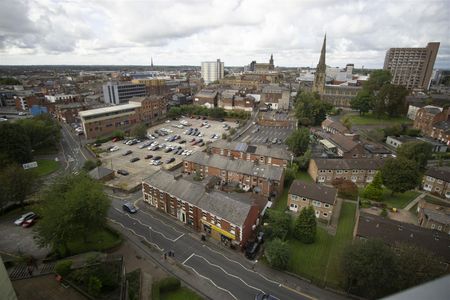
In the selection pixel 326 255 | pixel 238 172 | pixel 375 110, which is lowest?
pixel 326 255

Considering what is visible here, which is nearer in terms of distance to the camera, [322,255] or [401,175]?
[322,255]

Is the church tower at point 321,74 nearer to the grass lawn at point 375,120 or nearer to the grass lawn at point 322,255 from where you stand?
the grass lawn at point 375,120

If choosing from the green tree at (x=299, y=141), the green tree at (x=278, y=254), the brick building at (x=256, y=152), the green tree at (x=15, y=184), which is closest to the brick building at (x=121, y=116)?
the green tree at (x=15, y=184)

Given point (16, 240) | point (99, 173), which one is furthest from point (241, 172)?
point (16, 240)

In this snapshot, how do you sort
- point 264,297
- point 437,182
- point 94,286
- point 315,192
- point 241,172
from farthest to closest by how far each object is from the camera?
point 241,172 < point 437,182 < point 315,192 < point 264,297 < point 94,286

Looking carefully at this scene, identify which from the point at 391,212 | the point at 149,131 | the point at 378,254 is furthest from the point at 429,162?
the point at 149,131

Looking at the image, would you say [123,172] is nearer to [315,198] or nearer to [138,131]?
[138,131]

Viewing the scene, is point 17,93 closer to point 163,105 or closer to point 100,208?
point 163,105
